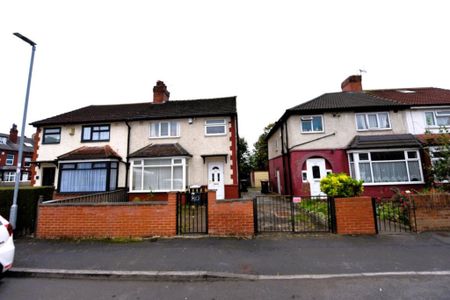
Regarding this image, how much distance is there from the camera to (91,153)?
42.2 feet

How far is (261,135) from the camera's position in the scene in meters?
33.5

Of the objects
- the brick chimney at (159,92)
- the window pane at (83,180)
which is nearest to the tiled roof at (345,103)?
the brick chimney at (159,92)

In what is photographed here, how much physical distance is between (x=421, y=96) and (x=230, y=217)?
662 inches

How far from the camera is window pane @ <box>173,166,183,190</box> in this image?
1241 cm

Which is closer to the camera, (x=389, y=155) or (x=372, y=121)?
(x=389, y=155)

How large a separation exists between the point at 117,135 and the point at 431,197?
49.9 feet

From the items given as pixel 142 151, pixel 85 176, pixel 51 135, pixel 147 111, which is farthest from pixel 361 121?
pixel 51 135

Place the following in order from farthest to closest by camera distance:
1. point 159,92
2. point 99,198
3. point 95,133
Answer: point 159,92 → point 95,133 → point 99,198

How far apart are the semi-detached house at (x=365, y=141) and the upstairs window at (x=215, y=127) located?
4151mm

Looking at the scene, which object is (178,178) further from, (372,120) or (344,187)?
(372,120)

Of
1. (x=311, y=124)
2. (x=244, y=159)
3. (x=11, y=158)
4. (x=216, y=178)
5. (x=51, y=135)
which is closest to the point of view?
(x=216, y=178)

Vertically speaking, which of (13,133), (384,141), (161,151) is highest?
(13,133)

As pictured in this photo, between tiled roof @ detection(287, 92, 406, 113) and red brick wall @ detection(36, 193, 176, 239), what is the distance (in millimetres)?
10102

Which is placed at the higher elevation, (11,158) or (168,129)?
(11,158)
